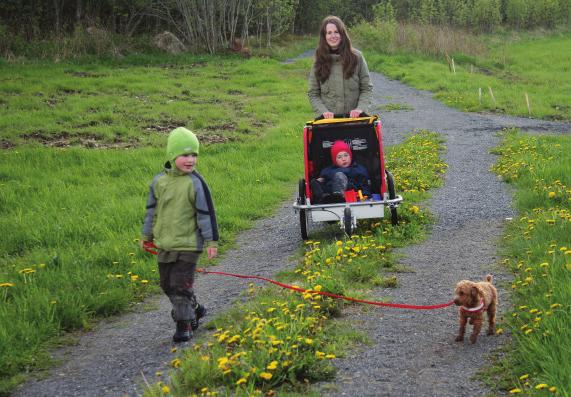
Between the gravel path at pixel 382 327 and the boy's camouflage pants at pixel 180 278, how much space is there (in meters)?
0.31

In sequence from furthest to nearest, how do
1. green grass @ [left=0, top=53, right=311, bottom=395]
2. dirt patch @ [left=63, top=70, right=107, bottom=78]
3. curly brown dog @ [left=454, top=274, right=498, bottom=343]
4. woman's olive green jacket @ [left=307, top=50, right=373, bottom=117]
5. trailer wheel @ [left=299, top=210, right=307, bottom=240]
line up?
dirt patch @ [left=63, top=70, right=107, bottom=78], woman's olive green jacket @ [left=307, top=50, right=373, bottom=117], trailer wheel @ [left=299, top=210, right=307, bottom=240], green grass @ [left=0, top=53, right=311, bottom=395], curly brown dog @ [left=454, top=274, right=498, bottom=343]

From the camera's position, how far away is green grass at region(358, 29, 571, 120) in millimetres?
20922

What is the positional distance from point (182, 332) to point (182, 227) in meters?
0.86

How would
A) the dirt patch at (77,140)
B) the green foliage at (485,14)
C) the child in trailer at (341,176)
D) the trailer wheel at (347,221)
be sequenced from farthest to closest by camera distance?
the green foliage at (485,14) < the dirt patch at (77,140) < the child in trailer at (341,176) < the trailer wheel at (347,221)

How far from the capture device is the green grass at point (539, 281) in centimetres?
405

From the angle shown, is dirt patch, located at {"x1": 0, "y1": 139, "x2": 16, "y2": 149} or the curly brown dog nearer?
the curly brown dog

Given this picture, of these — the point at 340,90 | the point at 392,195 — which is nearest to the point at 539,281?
the point at 392,195

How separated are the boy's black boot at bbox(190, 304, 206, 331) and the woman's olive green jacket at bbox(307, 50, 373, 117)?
3.41m

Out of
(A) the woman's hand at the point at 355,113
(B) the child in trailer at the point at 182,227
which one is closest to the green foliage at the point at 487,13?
(A) the woman's hand at the point at 355,113

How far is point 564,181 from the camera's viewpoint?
9641 millimetres

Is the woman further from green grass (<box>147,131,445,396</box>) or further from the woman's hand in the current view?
green grass (<box>147,131,445,396</box>)

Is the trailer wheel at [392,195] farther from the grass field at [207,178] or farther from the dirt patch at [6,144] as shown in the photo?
the dirt patch at [6,144]

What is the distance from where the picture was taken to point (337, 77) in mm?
8227

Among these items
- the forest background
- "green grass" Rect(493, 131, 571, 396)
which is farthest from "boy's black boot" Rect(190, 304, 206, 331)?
the forest background
